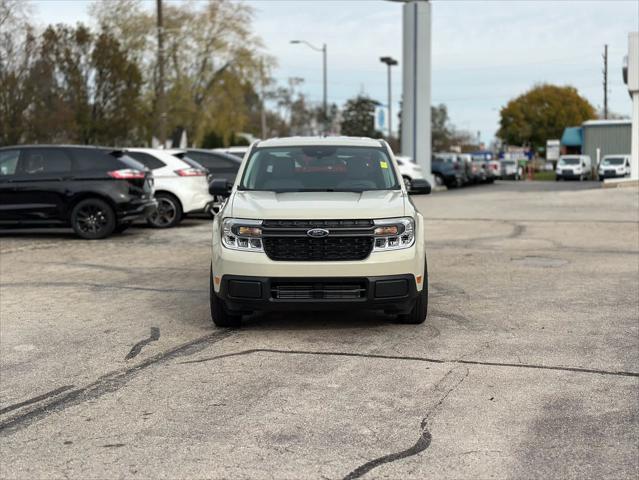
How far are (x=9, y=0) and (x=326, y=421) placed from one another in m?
26.8

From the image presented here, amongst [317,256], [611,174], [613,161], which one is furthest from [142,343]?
[613,161]

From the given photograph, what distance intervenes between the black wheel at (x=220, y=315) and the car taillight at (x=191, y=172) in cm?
1023

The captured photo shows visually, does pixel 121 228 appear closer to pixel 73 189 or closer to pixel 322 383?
pixel 73 189

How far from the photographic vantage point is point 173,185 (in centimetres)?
1766

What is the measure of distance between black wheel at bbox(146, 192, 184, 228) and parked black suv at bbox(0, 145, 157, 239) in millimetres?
2316

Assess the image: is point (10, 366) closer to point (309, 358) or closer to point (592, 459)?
point (309, 358)

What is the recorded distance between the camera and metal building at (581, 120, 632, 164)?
60.6 metres

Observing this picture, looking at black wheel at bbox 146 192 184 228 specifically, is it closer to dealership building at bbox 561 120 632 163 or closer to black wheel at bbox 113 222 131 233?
black wheel at bbox 113 222 131 233

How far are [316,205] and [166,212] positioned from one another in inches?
434

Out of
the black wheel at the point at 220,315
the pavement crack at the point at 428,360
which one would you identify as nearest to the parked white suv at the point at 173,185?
the black wheel at the point at 220,315

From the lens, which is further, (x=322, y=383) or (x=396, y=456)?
(x=322, y=383)

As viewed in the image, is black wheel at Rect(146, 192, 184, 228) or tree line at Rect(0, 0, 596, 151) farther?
tree line at Rect(0, 0, 596, 151)

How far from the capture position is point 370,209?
23.9ft

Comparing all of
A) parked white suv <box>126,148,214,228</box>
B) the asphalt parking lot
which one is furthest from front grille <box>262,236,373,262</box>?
parked white suv <box>126,148,214,228</box>
